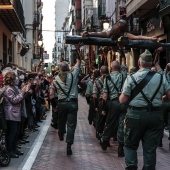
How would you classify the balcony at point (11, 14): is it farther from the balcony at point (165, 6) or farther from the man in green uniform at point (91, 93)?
the man in green uniform at point (91, 93)

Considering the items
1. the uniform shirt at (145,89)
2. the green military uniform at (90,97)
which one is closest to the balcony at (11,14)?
the green military uniform at (90,97)

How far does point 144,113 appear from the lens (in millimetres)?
6613

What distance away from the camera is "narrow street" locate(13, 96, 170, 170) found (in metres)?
8.54

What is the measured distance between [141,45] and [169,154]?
2.52m

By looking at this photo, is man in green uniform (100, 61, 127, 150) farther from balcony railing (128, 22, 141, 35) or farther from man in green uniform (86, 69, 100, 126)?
balcony railing (128, 22, 141, 35)

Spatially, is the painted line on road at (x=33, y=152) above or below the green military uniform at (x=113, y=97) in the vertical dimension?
below

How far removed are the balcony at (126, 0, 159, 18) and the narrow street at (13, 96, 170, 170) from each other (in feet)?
35.0

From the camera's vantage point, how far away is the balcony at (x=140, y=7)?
21.6 meters

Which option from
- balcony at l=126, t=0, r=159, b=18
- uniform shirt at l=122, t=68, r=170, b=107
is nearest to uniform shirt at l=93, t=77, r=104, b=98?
uniform shirt at l=122, t=68, r=170, b=107

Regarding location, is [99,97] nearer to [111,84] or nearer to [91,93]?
[111,84]

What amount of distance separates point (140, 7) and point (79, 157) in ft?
47.7

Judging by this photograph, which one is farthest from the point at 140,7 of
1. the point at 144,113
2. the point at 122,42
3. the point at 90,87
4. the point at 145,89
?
the point at 144,113

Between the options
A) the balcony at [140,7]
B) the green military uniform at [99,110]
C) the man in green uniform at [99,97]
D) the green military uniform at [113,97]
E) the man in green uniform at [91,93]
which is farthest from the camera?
the balcony at [140,7]

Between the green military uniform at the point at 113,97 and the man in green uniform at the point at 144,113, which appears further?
the green military uniform at the point at 113,97
